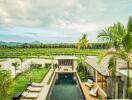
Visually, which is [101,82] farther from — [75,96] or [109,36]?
[109,36]

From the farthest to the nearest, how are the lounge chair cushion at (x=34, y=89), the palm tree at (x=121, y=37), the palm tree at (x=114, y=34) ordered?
the lounge chair cushion at (x=34, y=89), the palm tree at (x=114, y=34), the palm tree at (x=121, y=37)

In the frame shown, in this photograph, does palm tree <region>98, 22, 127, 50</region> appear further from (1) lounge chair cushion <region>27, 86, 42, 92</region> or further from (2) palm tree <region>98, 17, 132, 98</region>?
(1) lounge chair cushion <region>27, 86, 42, 92</region>

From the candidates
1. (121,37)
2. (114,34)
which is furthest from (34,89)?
(121,37)

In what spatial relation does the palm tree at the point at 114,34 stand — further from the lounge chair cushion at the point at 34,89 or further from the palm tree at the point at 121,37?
the lounge chair cushion at the point at 34,89

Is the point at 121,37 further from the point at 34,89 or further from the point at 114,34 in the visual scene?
the point at 34,89

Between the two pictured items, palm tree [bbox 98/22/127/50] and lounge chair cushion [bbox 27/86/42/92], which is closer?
palm tree [bbox 98/22/127/50]

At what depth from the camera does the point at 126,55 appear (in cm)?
1503

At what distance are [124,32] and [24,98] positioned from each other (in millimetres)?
11513

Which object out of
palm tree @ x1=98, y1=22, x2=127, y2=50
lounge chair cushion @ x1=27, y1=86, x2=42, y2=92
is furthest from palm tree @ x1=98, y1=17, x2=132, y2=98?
lounge chair cushion @ x1=27, y1=86, x2=42, y2=92

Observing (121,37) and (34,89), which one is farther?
(34,89)

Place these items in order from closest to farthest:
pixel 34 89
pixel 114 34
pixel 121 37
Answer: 1. pixel 121 37
2. pixel 114 34
3. pixel 34 89

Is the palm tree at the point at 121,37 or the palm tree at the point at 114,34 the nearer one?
the palm tree at the point at 121,37

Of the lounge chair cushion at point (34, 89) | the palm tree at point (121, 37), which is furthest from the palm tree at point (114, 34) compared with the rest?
the lounge chair cushion at point (34, 89)

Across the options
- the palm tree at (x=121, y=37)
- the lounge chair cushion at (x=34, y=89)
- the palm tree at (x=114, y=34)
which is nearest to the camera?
the palm tree at (x=121, y=37)
